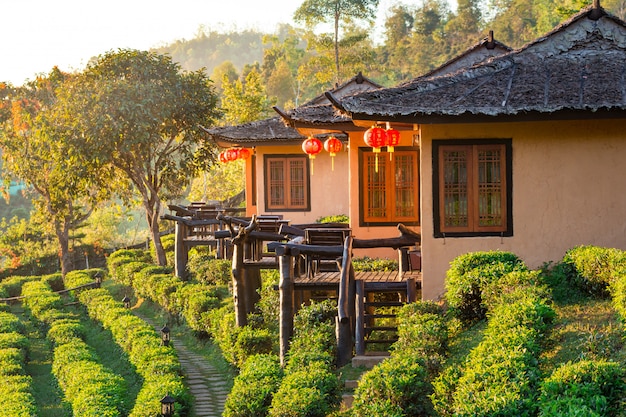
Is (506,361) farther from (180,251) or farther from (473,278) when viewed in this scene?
(180,251)

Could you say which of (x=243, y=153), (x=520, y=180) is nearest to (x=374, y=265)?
(x=520, y=180)

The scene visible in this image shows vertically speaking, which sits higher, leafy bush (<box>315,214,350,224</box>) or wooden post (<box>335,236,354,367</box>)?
leafy bush (<box>315,214,350,224</box>)

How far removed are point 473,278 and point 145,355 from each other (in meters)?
8.16

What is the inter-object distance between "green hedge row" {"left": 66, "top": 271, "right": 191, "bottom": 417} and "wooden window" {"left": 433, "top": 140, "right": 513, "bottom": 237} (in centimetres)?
499

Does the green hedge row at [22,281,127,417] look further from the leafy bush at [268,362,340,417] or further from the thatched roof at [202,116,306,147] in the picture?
the thatched roof at [202,116,306,147]

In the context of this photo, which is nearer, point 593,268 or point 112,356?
point 593,268

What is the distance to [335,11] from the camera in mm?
48188

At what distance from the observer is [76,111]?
28.0m

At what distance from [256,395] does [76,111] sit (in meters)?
18.0

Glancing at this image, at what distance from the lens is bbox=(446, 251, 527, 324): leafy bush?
37.1ft

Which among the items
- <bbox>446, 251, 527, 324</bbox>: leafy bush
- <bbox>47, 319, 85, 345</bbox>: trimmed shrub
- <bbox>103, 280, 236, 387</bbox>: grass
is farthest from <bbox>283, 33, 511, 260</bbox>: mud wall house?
<bbox>47, 319, 85, 345</bbox>: trimmed shrub

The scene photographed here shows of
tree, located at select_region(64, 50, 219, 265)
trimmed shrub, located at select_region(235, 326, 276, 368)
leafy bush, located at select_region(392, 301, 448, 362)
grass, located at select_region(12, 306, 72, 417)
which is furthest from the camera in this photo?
tree, located at select_region(64, 50, 219, 265)

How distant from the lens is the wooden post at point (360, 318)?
42.9 feet

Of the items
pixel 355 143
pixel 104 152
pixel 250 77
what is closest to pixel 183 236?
pixel 104 152
